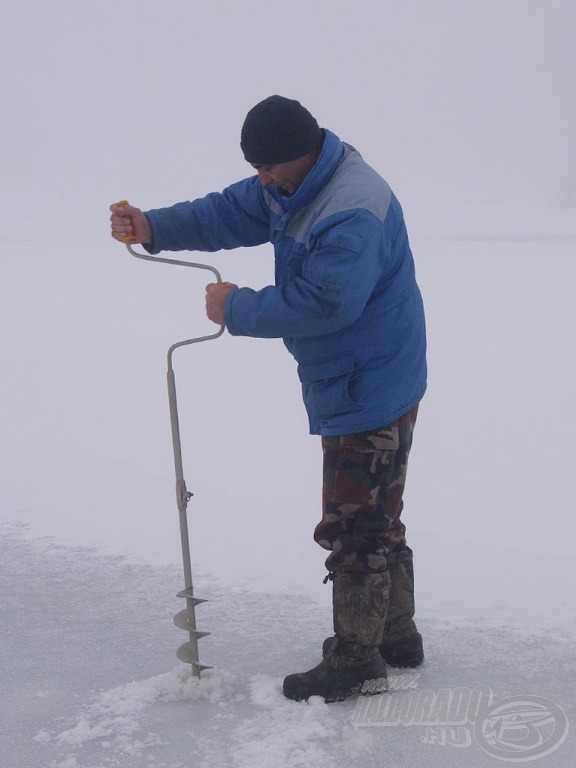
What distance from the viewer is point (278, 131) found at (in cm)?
207

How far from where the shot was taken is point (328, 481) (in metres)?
2.28

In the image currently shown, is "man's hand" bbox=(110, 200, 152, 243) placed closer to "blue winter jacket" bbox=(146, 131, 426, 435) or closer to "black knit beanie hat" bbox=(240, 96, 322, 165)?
"blue winter jacket" bbox=(146, 131, 426, 435)

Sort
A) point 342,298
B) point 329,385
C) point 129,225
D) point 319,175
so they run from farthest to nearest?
point 129,225 → point 329,385 → point 319,175 → point 342,298

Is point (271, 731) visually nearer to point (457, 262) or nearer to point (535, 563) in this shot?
point (535, 563)

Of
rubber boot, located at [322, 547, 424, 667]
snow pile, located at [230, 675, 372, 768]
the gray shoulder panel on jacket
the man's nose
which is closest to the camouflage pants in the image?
rubber boot, located at [322, 547, 424, 667]

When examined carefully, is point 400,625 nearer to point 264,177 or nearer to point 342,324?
point 342,324

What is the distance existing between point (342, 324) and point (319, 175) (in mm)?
334

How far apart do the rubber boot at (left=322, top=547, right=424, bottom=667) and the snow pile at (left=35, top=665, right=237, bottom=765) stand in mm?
309

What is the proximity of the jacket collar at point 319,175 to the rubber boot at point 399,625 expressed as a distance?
3.00 ft

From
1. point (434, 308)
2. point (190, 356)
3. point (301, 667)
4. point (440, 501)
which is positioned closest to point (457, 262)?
point (434, 308)

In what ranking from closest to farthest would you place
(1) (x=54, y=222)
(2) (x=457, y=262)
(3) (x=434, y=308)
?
(3) (x=434, y=308)
(2) (x=457, y=262)
(1) (x=54, y=222)

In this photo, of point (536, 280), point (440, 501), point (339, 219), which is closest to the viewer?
point (339, 219)

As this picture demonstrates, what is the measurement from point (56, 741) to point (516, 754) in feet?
3.26

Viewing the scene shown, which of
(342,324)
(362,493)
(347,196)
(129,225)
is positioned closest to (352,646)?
(362,493)
